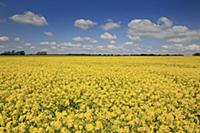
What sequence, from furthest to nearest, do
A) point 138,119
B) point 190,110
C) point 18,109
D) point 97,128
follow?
point 190,110, point 18,109, point 138,119, point 97,128

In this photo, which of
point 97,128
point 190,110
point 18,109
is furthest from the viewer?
point 190,110

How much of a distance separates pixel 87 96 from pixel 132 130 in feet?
13.5

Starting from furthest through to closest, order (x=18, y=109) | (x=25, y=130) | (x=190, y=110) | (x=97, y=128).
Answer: (x=190, y=110) → (x=18, y=109) → (x=25, y=130) → (x=97, y=128)

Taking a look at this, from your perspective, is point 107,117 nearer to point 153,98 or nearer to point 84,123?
point 84,123

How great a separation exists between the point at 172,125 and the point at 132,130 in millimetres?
1040

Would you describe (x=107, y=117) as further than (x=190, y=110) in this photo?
No

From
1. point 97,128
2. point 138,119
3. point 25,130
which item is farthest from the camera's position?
A: point 138,119

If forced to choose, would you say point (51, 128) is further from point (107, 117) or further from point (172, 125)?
point (172, 125)

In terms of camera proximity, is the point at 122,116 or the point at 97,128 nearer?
the point at 97,128

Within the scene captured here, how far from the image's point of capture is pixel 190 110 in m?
7.98

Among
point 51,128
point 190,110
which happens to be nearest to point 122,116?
point 51,128

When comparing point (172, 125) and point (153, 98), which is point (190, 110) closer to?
point (153, 98)

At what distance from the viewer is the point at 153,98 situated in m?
9.07

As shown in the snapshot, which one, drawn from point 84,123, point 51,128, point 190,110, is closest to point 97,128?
point 84,123
